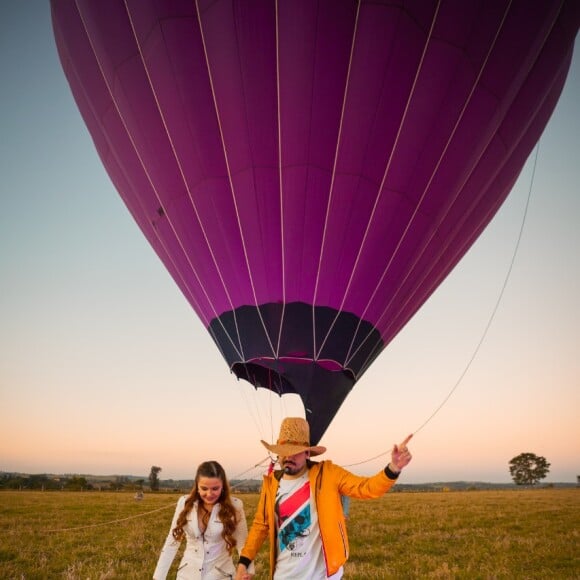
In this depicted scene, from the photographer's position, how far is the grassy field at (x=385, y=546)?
666 centimetres

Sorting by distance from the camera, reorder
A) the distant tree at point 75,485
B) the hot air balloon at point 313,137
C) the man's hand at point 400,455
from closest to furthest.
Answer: the man's hand at point 400,455 < the hot air balloon at point 313,137 < the distant tree at point 75,485

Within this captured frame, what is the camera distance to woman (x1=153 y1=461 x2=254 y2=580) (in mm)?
3467

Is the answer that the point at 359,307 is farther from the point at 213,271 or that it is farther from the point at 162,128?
the point at 162,128

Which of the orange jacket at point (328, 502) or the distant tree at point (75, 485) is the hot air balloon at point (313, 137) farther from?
the distant tree at point (75, 485)

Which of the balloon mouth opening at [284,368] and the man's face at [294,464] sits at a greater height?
the balloon mouth opening at [284,368]

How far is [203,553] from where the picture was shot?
11.4ft

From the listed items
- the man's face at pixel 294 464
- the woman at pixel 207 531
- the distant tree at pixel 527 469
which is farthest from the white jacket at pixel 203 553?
the distant tree at pixel 527 469

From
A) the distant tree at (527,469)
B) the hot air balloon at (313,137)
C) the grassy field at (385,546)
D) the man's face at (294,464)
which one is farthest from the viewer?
the distant tree at (527,469)

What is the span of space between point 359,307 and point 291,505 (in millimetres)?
3741

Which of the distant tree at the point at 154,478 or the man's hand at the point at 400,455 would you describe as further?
the distant tree at the point at 154,478

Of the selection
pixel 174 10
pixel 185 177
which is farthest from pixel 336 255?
pixel 174 10

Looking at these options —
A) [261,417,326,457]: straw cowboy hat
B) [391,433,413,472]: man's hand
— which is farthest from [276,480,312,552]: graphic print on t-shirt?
[391,433,413,472]: man's hand

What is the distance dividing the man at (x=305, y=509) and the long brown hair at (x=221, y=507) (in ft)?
0.61

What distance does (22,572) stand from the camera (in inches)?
262
